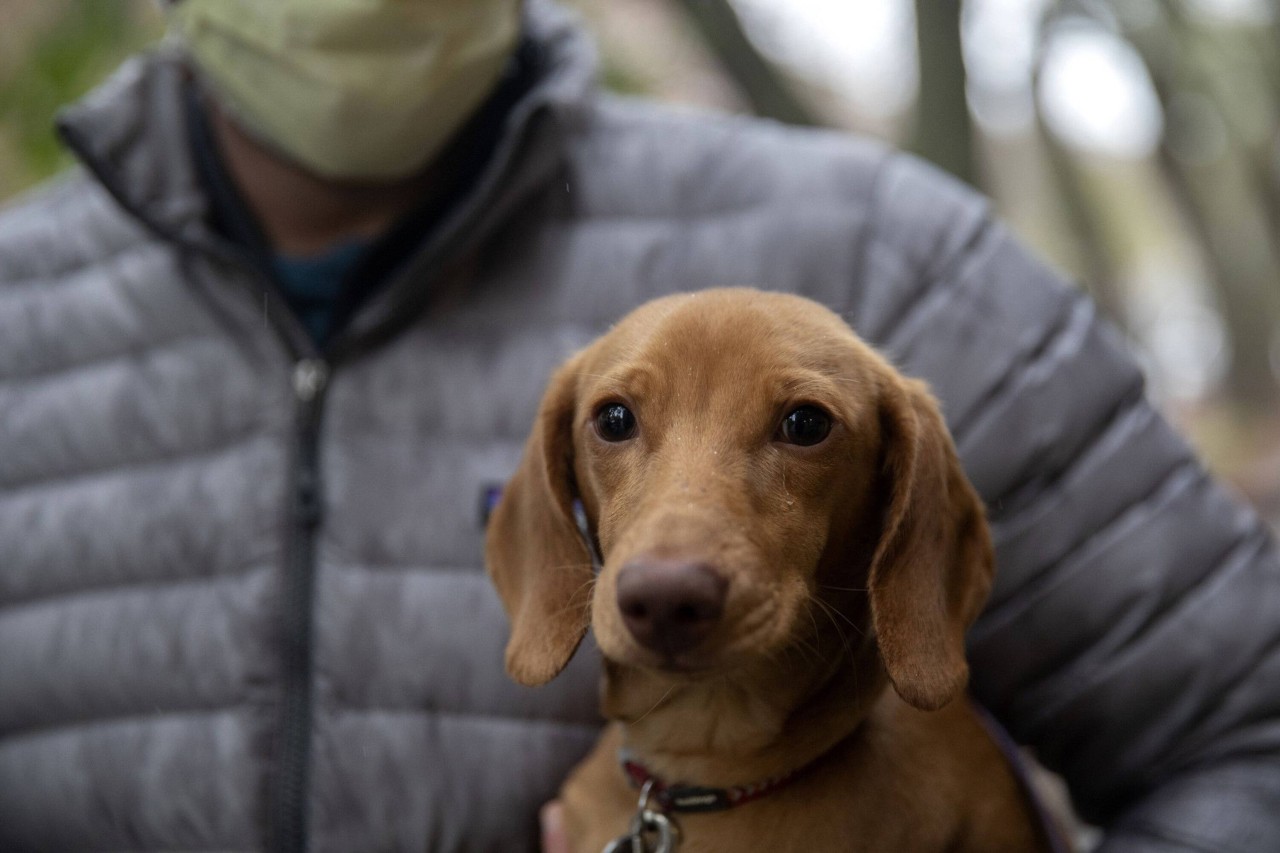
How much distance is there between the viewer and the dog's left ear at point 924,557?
1.68m

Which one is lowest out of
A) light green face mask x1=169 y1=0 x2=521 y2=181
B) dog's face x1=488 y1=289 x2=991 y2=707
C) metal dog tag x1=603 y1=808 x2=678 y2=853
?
metal dog tag x1=603 y1=808 x2=678 y2=853

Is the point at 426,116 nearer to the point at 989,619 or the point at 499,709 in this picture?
the point at 499,709

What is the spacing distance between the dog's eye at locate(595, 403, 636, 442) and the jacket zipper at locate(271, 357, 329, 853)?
0.73m

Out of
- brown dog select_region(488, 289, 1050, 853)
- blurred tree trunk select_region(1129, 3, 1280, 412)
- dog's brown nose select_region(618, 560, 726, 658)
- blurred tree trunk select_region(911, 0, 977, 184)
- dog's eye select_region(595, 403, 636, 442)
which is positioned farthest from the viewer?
blurred tree trunk select_region(1129, 3, 1280, 412)

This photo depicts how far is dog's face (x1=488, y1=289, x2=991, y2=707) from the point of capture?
153 cm

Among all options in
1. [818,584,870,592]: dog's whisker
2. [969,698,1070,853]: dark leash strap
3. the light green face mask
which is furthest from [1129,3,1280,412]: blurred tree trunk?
[818,584,870,592]: dog's whisker

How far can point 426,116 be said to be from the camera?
2.36 meters

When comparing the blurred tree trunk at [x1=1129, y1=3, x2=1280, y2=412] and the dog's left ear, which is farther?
the blurred tree trunk at [x1=1129, y1=3, x2=1280, y2=412]

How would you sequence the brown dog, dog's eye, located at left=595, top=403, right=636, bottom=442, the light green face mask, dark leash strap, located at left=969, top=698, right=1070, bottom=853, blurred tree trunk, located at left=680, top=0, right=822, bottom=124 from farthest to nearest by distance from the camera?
blurred tree trunk, located at left=680, top=0, right=822, bottom=124, the light green face mask, dark leash strap, located at left=969, top=698, right=1070, bottom=853, dog's eye, located at left=595, top=403, right=636, bottom=442, the brown dog

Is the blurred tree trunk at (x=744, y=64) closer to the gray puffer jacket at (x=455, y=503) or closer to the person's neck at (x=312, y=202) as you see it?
the gray puffer jacket at (x=455, y=503)

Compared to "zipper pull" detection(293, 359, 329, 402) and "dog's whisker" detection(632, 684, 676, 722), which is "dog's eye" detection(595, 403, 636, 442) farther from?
"zipper pull" detection(293, 359, 329, 402)

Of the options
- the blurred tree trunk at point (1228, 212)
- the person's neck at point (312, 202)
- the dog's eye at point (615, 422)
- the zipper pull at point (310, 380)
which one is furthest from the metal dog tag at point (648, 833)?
the blurred tree trunk at point (1228, 212)

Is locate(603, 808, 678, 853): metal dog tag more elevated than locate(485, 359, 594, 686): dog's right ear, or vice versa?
locate(485, 359, 594, 686): dog's right ear

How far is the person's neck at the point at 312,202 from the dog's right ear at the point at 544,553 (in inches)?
32.0
